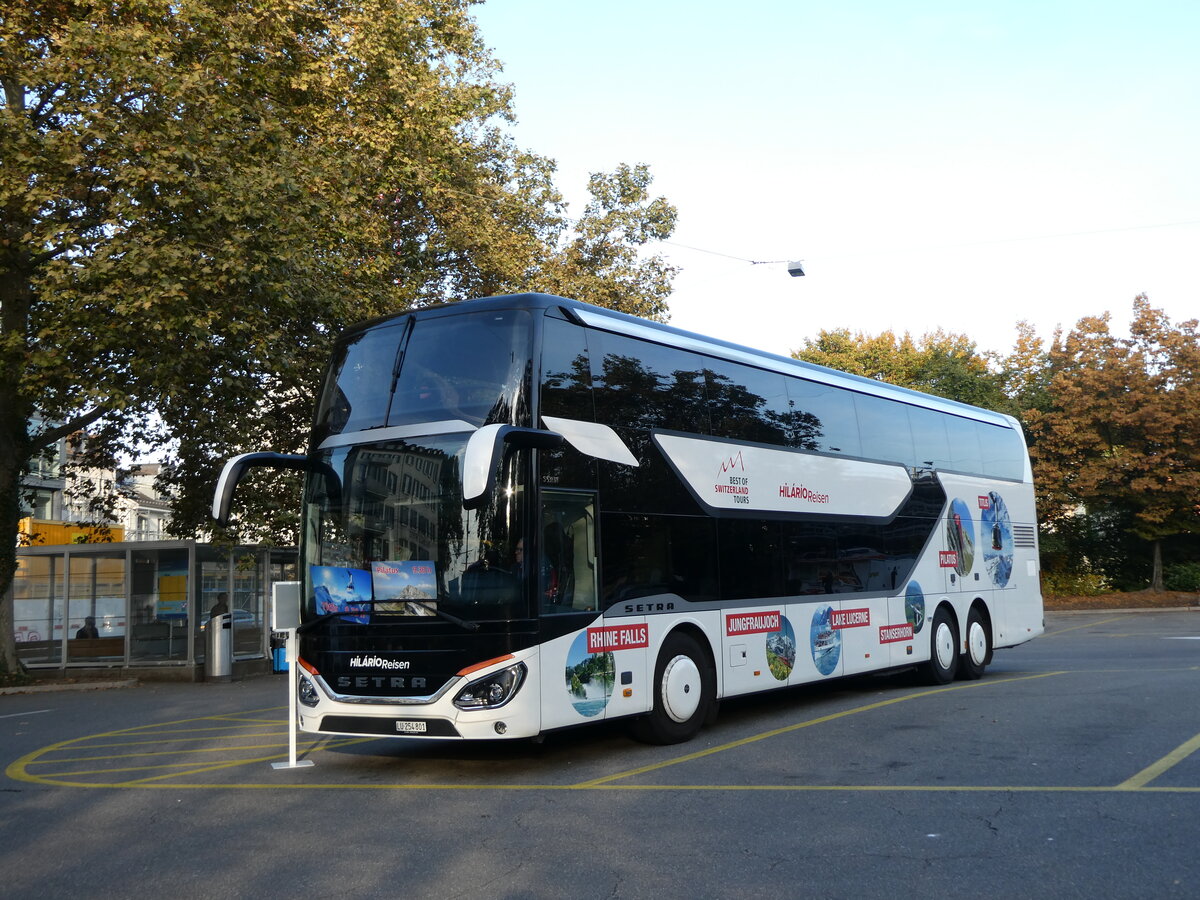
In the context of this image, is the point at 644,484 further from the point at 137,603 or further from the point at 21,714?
the point at 137,603

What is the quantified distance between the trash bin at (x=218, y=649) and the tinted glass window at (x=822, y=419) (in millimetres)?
13445

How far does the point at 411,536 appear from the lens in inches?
370

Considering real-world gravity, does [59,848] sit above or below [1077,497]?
below

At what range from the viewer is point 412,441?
9.62 metres

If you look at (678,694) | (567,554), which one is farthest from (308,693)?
(678,694)

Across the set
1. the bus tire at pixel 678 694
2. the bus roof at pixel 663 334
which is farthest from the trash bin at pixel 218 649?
the bus tire at pixel 678 694

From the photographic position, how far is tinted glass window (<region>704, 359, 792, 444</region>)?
12156 millimetres

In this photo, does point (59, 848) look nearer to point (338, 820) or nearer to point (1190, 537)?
point (338, 820)

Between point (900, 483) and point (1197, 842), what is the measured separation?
364 inches

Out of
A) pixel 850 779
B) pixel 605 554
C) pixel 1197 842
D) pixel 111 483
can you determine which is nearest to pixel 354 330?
pixel 605 554

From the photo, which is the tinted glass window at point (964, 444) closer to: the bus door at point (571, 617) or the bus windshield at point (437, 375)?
the bus door at point (571, 617)

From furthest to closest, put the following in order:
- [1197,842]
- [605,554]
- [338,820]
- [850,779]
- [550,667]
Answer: [605,554]
[550,667]
[850,779]
[338,820]
[1197,842]

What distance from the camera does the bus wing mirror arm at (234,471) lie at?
32.5 ft

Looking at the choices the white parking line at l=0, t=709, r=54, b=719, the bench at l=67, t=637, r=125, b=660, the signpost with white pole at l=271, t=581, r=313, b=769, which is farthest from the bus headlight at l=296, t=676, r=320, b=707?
the bench at l=67, t=637, r=125, b=660
